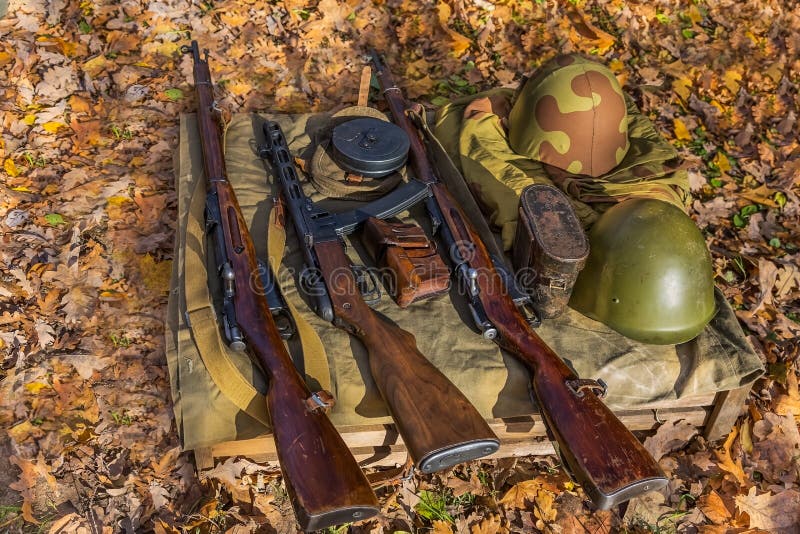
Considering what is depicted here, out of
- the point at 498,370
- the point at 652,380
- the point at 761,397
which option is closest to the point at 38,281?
the point at 498,370

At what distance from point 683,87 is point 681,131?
63cm

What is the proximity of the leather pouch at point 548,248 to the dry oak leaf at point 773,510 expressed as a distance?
141cm

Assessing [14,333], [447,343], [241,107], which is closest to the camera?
[447,343]

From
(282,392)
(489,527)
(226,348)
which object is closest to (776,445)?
(489,527)

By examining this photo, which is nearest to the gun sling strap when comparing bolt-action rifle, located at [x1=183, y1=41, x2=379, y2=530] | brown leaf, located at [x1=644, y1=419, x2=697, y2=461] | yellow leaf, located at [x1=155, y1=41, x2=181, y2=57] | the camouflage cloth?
bolt-action rifle, located at [x1=183, y1=41, x2=379, y2=530]

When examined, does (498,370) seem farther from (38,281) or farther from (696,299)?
(38,281)

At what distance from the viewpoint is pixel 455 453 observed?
2895 millimetres

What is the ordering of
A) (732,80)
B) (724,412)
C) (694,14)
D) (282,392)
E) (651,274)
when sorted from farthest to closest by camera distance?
(694,14)
(732,80)
(724,412)
(651,274)
(282,392)

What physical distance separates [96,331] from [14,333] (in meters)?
0.47

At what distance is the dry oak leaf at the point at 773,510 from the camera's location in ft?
11.6

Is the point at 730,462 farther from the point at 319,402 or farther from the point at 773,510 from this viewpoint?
the point at 319,402

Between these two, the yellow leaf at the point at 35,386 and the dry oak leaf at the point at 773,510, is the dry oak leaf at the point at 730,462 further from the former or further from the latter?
the yellow leaf at the point at 35,386

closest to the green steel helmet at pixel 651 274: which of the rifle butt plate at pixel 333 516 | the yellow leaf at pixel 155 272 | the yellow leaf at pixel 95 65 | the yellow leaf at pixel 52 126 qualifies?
the rifle butt plate at pixel 333 516

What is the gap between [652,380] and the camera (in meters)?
3.69
